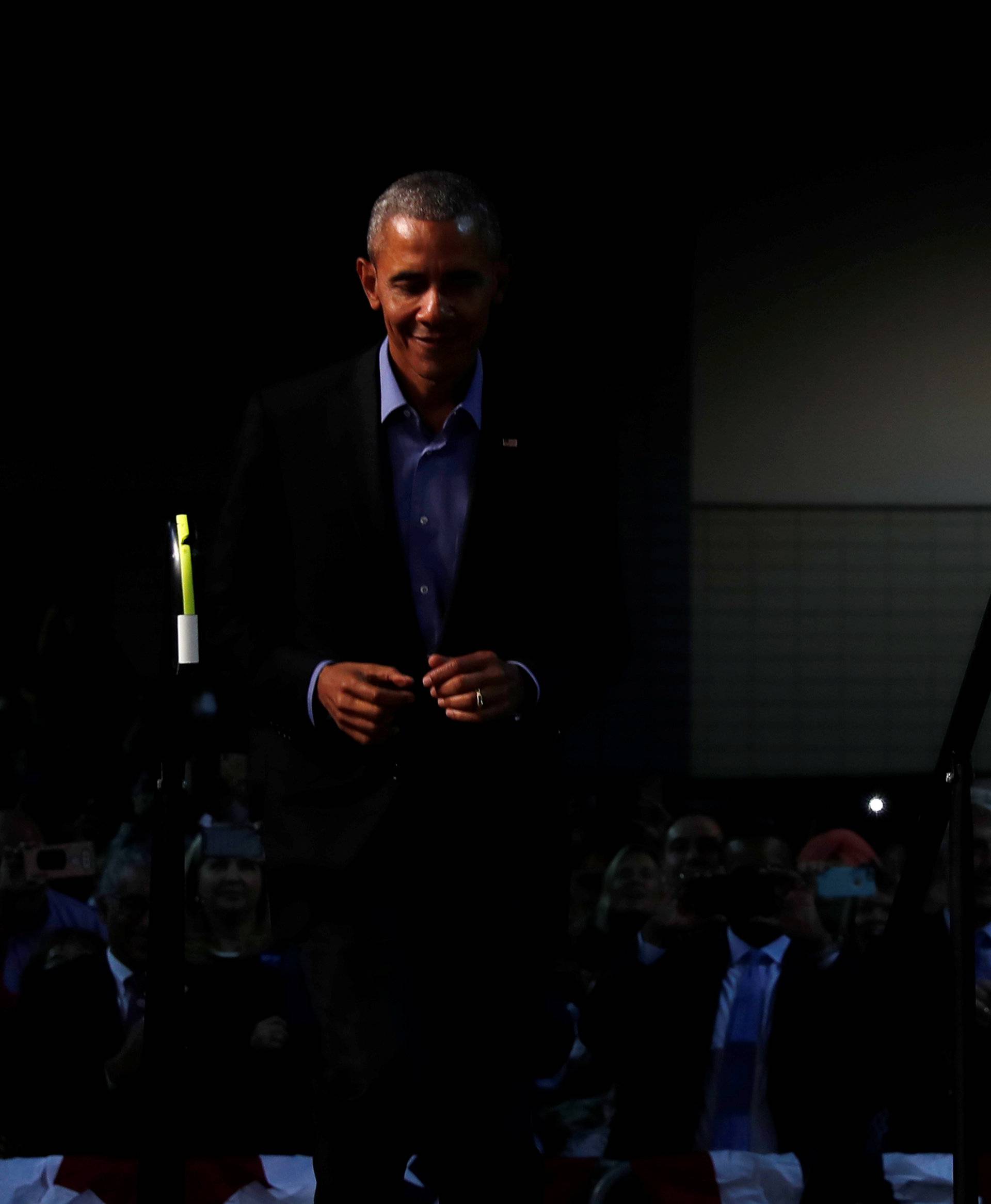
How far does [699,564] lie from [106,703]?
205 centimetres

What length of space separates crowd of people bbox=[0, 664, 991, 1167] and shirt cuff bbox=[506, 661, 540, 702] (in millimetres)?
630

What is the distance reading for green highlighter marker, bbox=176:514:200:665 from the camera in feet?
4.36

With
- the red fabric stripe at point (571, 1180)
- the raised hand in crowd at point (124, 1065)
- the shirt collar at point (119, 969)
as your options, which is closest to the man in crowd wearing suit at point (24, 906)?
the shirt collar at point (119, 969)

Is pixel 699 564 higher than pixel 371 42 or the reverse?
the reverse

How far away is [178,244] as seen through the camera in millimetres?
4254

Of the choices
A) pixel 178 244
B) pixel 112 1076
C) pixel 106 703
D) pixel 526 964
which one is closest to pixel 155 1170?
pixel 526 964

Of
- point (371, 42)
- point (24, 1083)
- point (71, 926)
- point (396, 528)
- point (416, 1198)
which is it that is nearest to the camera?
point (396, 528)

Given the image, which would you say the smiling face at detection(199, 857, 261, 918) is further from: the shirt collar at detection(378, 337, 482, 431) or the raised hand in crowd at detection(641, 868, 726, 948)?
the shirt collar at detection(378, 337, 482, 431)

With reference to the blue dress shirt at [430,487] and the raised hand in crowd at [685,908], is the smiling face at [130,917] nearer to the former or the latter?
the raised hand in crowd at [685,908]

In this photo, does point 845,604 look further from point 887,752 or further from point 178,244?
point 178,244

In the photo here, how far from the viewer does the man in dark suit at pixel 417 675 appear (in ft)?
5.22

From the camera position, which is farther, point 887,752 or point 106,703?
point 887,752

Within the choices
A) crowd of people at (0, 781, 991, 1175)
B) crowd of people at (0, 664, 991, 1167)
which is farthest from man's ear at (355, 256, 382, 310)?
crowd of people at (0, 781, 991, 1175)

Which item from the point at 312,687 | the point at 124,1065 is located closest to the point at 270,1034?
the point at 124,1065
